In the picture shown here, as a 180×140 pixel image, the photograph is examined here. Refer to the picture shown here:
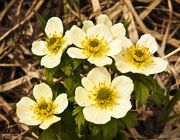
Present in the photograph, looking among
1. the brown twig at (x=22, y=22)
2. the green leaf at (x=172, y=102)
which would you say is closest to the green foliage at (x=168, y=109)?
the green leaf at (x=172, y=102)

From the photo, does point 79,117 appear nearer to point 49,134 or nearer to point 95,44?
point 49,134

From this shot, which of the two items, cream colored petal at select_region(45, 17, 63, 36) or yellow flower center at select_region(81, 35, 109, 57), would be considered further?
cream colored petal at select_region(45, 17, 63, 36)

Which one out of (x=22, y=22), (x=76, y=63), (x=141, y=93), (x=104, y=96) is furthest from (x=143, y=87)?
(x=22, y=22)

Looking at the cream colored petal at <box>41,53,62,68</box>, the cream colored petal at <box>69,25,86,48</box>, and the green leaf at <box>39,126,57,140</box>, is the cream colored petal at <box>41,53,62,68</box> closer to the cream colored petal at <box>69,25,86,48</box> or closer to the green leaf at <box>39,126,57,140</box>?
the cream colored petal at <box>69,25,86,48</box>

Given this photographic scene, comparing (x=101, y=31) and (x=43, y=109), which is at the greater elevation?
(x=101, y=31)

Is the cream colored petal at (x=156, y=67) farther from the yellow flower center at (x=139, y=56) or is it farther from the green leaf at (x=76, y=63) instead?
the green leaf at (x=76, y=63)

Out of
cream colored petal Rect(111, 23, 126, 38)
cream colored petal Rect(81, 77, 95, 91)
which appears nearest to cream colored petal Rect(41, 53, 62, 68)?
cream colored petal Rect(81, 77, 95, 91)
